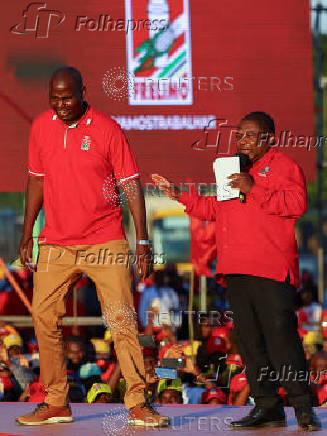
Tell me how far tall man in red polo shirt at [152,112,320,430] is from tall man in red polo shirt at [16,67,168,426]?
0.43 m

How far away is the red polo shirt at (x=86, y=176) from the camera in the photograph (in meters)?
5.15

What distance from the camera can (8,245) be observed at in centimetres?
1517

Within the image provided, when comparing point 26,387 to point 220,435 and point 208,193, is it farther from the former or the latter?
point 220,435

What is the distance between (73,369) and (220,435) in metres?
3.82

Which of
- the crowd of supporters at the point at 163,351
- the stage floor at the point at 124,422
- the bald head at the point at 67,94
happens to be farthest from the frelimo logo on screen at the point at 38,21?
the bald head at the point at 67,94

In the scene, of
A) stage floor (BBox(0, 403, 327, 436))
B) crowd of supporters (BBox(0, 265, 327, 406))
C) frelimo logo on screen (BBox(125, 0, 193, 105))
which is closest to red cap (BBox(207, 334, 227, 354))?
crowd of supporters (BBox(0, 265, 327, 406))

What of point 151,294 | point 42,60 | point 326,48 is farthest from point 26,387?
point 326,48

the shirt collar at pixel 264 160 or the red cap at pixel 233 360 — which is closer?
the shirt collar at pixel 264 160

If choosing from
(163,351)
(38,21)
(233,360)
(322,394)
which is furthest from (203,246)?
(322,394)

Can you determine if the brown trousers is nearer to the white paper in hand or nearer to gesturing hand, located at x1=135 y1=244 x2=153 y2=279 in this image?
gesturing hand, located at x1=135 y1=244 x2=153 y2=279

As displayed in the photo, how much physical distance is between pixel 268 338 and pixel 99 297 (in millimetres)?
816

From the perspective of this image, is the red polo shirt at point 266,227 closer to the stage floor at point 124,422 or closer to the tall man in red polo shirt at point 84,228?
the tall man in red polo shirt at point 84,228

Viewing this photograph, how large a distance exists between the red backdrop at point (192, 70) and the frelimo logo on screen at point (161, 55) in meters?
0.05

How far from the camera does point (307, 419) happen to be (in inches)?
195
